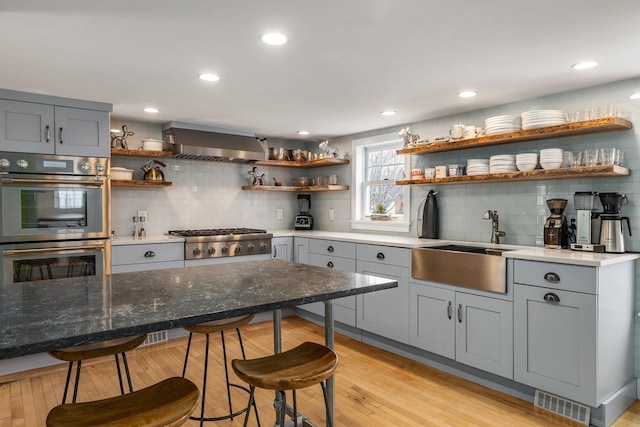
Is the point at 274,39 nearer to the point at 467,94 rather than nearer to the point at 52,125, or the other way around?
the point at 467,94

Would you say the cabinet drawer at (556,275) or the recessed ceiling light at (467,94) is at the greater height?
the recessed ceiling light at (467,94)

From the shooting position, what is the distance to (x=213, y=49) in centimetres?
235

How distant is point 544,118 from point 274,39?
1.98m

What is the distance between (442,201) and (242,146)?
219 cm

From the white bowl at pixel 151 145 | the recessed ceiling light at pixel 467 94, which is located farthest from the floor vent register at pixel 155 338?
the recessed ceiling light at pixel 467 94

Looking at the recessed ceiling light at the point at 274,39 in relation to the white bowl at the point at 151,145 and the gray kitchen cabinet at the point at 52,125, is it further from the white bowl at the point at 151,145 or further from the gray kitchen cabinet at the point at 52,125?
the white bowl at the point at 151,145

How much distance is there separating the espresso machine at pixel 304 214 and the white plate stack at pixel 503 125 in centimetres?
268

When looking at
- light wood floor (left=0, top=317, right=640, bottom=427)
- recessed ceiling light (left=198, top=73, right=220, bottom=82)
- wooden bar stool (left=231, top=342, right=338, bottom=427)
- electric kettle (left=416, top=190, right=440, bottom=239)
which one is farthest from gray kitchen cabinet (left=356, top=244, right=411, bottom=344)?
recessed ceiling light (left=198, top=73, right=220, bottom=82)

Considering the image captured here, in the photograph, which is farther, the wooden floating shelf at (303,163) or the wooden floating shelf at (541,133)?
the wooden floating shelf at (303,163)

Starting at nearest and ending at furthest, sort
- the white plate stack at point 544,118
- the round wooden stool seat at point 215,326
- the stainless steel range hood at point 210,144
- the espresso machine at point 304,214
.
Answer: the round wooden stool seat at point 215,326 → the white plate stack at point 544,118 → the stainless steel range hood at point 210,144 → the espresso machine at point 304,214

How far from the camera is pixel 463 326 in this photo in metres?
3.01

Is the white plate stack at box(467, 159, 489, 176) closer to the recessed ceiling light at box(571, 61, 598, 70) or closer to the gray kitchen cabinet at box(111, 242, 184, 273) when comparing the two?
the recessed ceiling light at box(571, 61, 598, 70)

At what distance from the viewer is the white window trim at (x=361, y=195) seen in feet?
14.0

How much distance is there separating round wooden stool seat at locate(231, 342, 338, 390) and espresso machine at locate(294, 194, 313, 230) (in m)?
3.52
